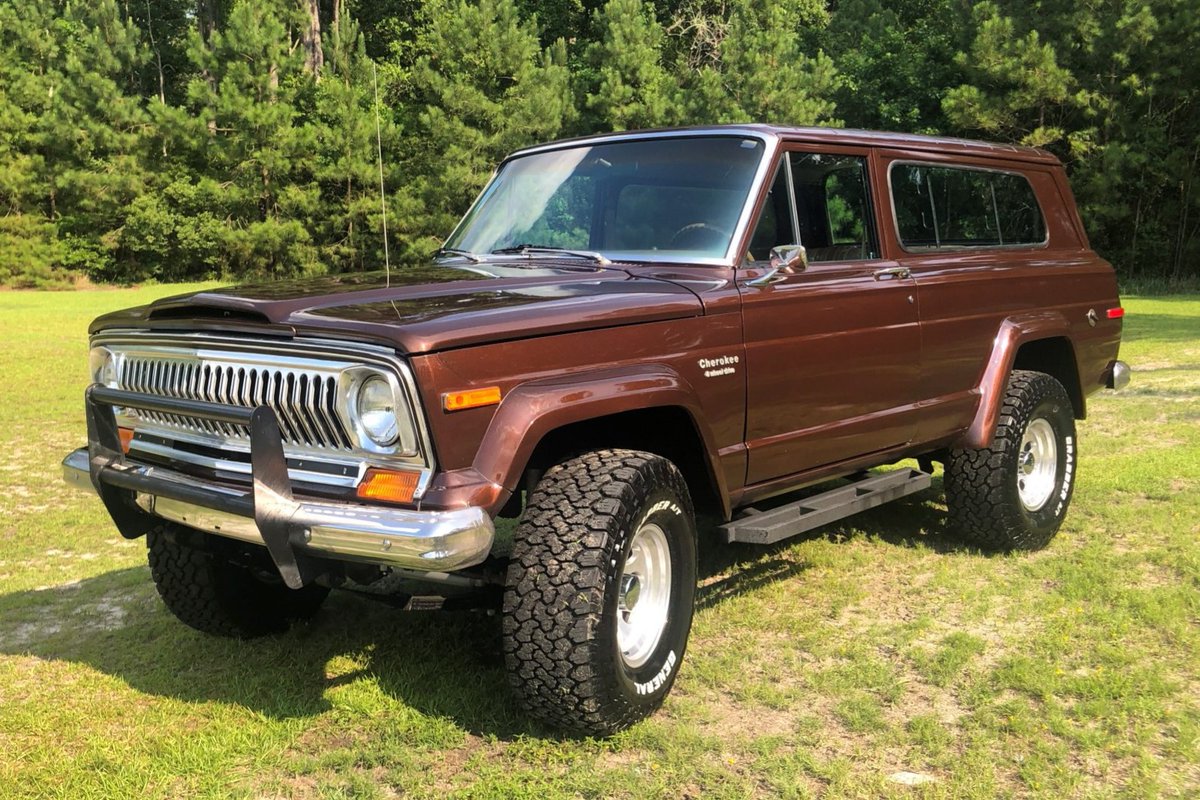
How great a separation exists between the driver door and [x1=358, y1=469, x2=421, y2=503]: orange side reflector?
4.81 ft

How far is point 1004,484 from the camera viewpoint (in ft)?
17.1

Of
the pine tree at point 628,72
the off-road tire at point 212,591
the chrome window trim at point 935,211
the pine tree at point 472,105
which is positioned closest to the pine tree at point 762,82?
the pine tree at point 628,72

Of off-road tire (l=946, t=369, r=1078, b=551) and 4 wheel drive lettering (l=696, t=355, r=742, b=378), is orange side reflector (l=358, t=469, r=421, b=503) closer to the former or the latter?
4 wheel drive lettering (l=696, t=355, r=742, b=378)

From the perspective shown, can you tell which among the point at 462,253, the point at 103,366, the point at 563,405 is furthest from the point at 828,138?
the point at 103,366

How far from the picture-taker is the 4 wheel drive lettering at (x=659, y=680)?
137 inches

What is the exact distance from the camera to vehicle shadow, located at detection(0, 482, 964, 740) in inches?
150

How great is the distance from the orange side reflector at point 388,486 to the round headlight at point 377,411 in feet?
0.30

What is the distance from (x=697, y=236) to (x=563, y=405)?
1.31m

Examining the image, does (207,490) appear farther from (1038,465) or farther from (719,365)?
(1038,465)

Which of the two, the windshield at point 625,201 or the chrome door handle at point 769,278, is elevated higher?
the windshield at point 625,201

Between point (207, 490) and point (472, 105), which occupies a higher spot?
point (472, 105)

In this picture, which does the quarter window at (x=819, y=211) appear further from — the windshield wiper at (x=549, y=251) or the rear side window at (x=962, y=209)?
the windshield wiper at (x=549, y=251)

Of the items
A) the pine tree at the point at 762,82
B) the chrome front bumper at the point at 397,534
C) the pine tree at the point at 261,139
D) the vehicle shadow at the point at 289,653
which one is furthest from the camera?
the pine tree at the point at 261,139

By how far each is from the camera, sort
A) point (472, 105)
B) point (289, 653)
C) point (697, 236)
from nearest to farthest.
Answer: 1. point (697, 236)
2. point (289, 653)
3. point (472, 105)
